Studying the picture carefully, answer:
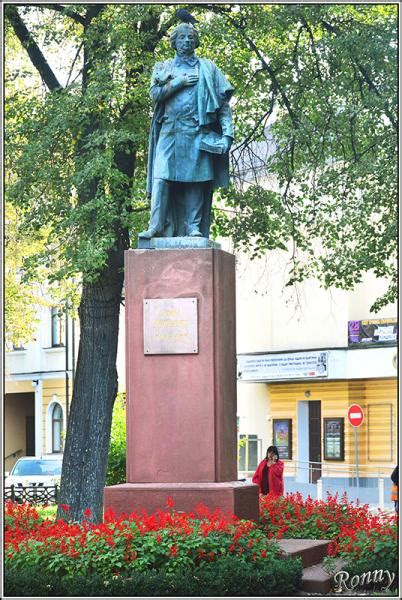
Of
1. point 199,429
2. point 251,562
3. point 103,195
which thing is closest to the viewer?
point 251,562

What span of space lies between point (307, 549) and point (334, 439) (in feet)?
98.0

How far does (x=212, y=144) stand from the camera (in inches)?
572

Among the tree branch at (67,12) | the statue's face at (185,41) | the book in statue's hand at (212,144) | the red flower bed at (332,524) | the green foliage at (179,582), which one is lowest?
the green foliage at (179,582)

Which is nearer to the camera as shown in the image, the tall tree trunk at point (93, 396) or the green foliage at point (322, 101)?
the tall tree trunk at point (93, 396)

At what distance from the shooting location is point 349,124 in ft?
76.2

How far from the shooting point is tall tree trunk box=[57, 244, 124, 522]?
2150 centimetres

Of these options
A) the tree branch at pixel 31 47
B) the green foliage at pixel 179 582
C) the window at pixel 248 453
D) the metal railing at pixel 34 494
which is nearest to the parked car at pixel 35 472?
the metal railing at pixel 34 494

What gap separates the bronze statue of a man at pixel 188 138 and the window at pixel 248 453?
30.2m

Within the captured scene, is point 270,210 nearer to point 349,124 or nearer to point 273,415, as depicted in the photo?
point 349,124

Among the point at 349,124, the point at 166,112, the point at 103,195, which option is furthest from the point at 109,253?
the point at 166,112

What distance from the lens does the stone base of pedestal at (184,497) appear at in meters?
13.6

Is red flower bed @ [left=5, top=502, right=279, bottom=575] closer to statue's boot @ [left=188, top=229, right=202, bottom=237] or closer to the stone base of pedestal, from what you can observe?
the stone base of pedestal

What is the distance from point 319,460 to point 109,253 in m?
23.8

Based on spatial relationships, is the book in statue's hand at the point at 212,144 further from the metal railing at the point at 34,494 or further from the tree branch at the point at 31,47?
the metal railing at the point at 34,494
